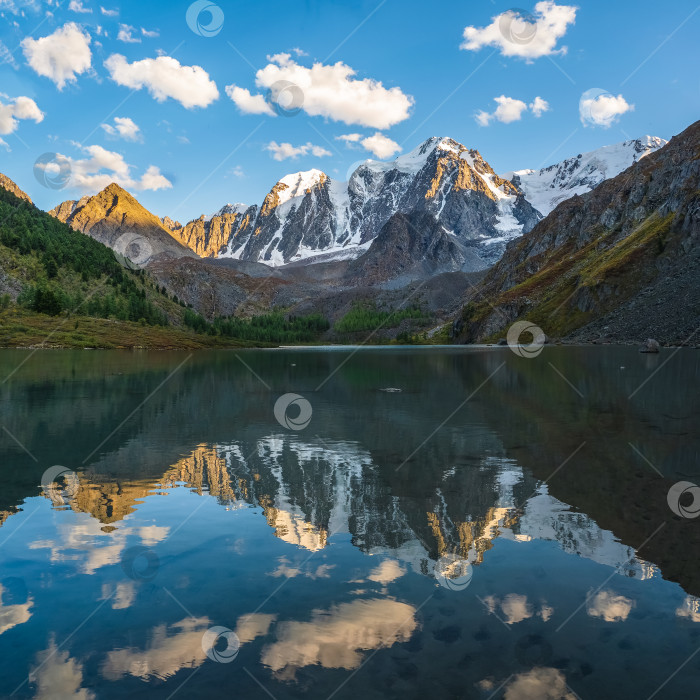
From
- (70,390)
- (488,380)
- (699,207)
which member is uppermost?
(699,207)

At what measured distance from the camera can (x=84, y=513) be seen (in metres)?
18.0

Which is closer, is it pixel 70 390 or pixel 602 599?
→ pixel 602 599

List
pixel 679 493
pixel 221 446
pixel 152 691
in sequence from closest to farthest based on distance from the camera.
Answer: pixel 152 691 < pixel 679 493 < pixel 221 446

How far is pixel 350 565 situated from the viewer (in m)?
13.7

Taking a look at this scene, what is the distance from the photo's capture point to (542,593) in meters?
12.0

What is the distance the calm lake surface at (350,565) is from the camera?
923 centimetres

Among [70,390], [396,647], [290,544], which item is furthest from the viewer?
[70,390]

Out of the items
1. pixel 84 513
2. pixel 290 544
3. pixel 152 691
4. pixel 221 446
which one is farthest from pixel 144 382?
pixel 152 691

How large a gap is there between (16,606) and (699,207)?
239m

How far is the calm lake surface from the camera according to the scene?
9227 millimetres

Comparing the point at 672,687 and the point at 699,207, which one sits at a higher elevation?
the point at 699,207

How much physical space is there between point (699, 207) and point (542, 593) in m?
232

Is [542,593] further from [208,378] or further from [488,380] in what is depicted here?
[208,378]

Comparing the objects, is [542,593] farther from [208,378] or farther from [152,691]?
[208,378]
